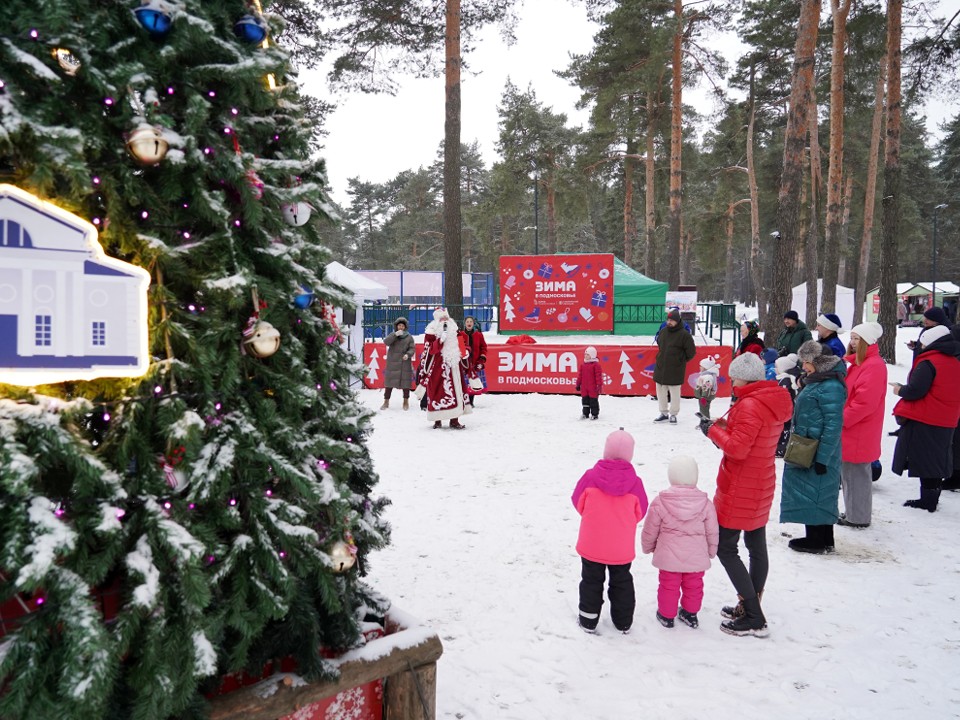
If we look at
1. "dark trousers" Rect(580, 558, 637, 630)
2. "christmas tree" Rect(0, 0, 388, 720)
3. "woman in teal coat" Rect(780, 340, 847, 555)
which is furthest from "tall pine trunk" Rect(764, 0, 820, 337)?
"christmas tree" Rect(0, 0, 388, 720)

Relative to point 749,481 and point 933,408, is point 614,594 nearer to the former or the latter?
point 749,481

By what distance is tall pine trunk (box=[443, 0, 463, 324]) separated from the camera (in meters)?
13.3

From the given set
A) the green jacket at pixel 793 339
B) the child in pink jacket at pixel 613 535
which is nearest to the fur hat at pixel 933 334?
the green jacket at pixel 793 339

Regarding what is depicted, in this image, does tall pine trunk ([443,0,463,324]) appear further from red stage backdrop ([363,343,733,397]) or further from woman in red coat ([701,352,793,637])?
woman in red coat ([701,352,793,637])

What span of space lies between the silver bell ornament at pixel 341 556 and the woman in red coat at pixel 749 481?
8.16ft

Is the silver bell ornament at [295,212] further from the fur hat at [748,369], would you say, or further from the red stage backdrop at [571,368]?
the red stage backdrop at [571,368]

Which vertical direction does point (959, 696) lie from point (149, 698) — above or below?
below

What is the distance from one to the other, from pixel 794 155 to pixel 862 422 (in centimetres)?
738

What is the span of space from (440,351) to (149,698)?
858 cm

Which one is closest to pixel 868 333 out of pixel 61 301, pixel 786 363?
pixel 786 363

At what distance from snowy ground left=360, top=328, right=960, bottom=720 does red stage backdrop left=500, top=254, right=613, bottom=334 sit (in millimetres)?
12808

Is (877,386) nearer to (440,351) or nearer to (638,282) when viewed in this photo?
(440,351)

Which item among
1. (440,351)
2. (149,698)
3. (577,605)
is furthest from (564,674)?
(440,351)

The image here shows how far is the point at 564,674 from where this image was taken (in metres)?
3.40
